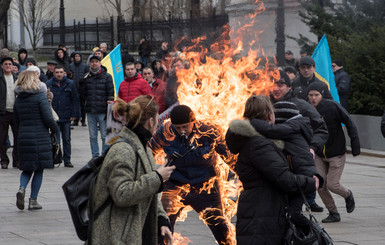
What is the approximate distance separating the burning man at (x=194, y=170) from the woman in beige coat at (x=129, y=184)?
1841 mm

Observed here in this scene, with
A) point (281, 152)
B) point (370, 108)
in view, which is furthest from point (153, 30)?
point (281, 152)

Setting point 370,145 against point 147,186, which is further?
point 370,145

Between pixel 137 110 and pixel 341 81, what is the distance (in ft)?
39.3

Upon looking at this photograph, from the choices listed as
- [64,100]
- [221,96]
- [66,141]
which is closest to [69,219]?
[221,96]

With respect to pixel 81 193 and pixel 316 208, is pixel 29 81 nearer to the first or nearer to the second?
pixel 316 208

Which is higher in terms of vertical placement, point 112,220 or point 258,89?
point 258,89

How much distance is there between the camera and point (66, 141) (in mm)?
14797

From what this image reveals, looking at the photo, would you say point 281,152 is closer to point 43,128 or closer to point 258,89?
point 258,89

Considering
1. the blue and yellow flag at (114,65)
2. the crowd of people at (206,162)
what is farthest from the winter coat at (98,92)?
the crowd of people at (206,162)

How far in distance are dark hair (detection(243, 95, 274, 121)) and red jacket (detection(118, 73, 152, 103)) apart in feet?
30.1

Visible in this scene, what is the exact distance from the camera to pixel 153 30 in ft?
108

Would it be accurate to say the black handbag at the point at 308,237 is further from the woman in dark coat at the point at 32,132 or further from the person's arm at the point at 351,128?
the woman in dark coat at the point at 32,132

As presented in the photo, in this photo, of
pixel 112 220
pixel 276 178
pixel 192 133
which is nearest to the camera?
pixel 112 220

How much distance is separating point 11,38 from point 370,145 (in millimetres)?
35601
